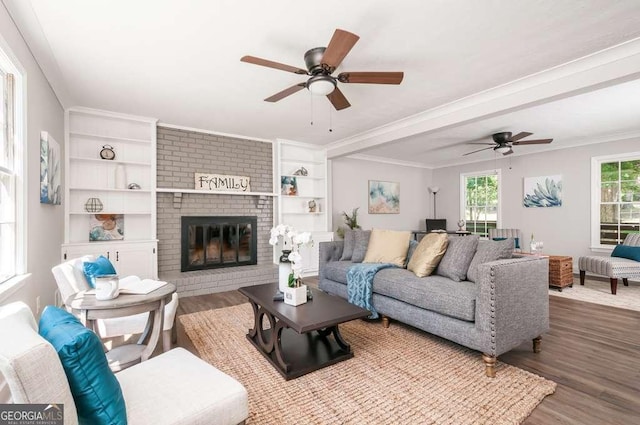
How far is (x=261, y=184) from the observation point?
5.43 metres

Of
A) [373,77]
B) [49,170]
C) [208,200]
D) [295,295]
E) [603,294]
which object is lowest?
[603,294]

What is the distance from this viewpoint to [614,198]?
17.5 feet

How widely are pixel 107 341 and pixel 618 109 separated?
6445 millimetres

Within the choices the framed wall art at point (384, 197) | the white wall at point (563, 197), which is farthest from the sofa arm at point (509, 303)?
the framed wall art at point (384, 197)

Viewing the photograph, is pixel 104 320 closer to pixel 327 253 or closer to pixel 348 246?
pixel 327 253

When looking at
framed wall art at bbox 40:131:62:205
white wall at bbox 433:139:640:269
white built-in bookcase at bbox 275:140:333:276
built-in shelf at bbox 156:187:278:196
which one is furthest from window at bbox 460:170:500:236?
framed wall art at bbox 40:131:62:205

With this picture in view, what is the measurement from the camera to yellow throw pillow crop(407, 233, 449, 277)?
9.96 ft

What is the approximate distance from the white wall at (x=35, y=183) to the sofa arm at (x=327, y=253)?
2878 mm

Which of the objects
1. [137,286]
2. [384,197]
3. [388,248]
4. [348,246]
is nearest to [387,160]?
[384,197]

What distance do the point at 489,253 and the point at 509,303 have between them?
602 millimetres

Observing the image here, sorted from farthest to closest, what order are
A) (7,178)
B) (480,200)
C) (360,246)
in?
1. (480,200)
2. (360,246)
3. (7,178)

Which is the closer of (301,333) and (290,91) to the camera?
(301,333)

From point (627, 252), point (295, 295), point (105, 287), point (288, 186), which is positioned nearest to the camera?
point (105, 287)

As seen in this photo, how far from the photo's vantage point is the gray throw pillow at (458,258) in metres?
2.84
